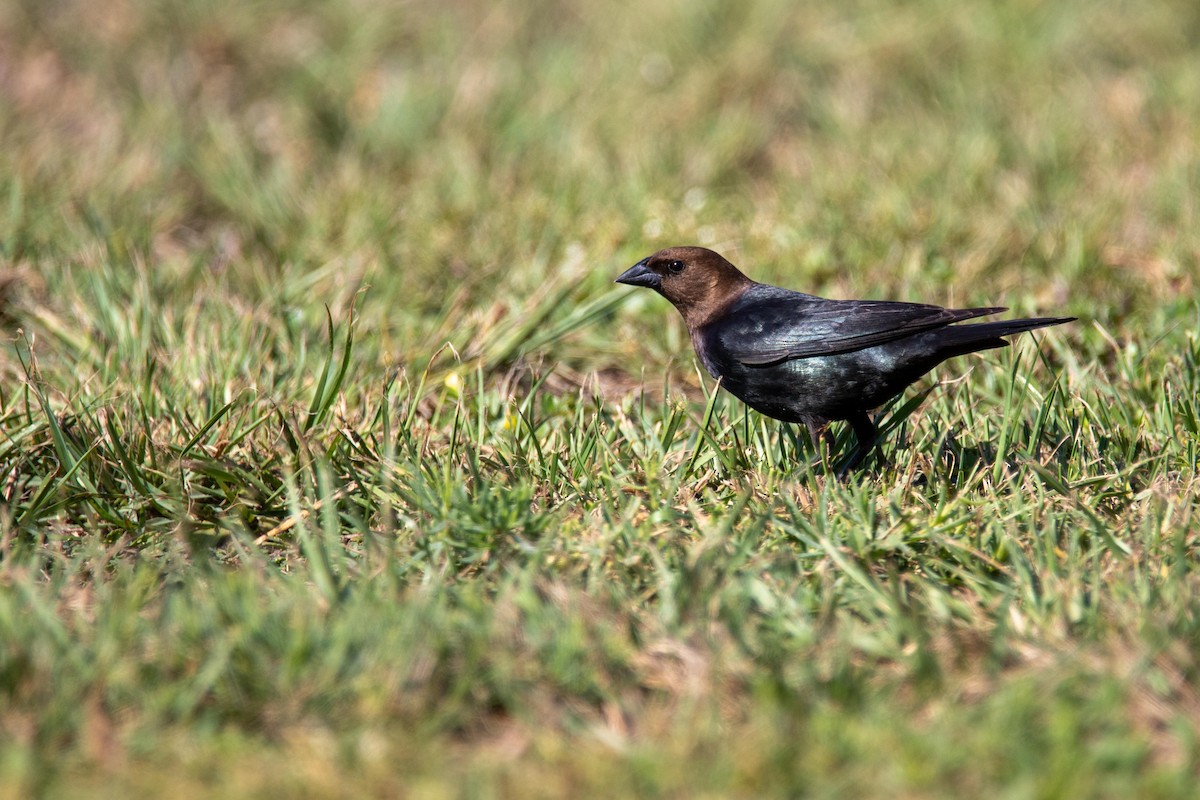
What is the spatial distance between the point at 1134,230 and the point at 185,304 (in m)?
4.19

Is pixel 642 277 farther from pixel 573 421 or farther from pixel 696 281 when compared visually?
pixel 573 421

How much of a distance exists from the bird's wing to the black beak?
52cm

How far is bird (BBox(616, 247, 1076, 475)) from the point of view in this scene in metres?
Answer: 3.97

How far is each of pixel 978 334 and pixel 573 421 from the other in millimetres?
1313

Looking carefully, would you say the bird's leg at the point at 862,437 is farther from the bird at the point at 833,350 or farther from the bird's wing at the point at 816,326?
the bird's wing at the point at 816,326

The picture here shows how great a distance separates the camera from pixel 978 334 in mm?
3887

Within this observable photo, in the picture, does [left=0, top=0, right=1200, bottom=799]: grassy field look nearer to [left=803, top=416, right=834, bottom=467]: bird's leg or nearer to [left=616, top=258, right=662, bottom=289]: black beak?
[left=803, top=416, right=834, bottom=467]: bird's leg

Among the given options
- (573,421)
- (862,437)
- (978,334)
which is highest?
(978,334)

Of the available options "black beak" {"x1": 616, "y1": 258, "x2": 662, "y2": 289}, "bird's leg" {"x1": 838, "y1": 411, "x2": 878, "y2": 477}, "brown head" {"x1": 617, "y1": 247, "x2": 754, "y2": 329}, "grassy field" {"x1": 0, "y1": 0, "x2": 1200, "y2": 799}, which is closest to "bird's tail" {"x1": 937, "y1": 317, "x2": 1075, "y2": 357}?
"grassy field" {"x1": 0, "y1": 0, "x2": 1200, "y2": 799}

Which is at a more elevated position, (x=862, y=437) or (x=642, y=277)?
(x=642, y=277)

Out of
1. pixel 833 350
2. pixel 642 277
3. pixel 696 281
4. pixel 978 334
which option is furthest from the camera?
pixel 642 277

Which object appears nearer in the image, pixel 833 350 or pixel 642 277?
pixel 833 350

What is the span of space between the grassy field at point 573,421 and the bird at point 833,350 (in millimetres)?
162

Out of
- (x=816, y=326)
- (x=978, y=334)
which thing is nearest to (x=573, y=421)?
(x=816, y=326)
